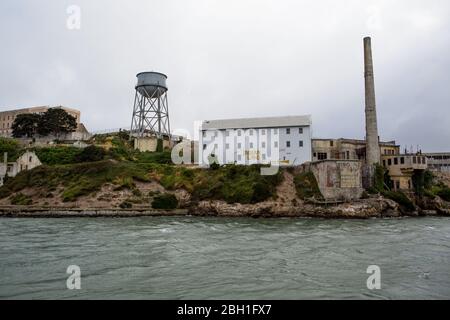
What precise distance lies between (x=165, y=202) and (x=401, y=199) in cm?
3225

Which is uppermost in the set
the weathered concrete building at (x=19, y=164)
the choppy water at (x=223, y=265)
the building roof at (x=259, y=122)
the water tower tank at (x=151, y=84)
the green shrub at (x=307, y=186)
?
the water tower tank at (x=151, y=84)

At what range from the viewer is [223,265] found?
1556 cm

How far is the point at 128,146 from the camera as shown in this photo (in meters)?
64.8

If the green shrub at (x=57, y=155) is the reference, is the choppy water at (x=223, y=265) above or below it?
below

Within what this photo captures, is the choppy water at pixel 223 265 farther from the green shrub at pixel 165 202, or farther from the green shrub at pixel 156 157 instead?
the green shrub at pixel 156 157

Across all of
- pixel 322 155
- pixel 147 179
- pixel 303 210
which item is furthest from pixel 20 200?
pixel 322 155

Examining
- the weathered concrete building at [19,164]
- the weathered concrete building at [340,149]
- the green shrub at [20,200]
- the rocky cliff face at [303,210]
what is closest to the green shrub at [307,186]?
the rocky cliff face at [303,210]

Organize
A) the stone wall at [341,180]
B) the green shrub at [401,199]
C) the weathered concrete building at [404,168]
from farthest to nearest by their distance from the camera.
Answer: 1. the weathered concrete building at [404,168]
2. the green shrub at [401,199]
3. the stone wall at [341,180]

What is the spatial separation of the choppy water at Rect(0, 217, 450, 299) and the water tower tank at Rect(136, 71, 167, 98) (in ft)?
136

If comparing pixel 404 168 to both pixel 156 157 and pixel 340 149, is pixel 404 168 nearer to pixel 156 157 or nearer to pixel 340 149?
pixel 340 149

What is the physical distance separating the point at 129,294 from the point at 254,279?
490 cm

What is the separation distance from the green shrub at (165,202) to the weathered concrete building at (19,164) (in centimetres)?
2612

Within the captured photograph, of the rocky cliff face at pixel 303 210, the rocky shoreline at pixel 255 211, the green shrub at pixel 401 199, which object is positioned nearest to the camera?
the rocky cliff face at pixel 303 210

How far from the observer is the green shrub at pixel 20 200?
4697 centimetres
